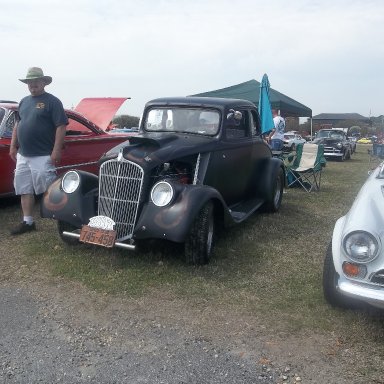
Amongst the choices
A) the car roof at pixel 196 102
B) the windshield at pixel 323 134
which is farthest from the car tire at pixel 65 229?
the windshield at pixel 323 134

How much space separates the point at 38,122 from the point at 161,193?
6.57 ft

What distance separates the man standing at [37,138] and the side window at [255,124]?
2.65 m

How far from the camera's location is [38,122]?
17.4 ft

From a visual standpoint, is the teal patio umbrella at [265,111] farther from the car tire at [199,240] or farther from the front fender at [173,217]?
the front fender at [173,217]

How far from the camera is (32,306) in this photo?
3695 millimetres

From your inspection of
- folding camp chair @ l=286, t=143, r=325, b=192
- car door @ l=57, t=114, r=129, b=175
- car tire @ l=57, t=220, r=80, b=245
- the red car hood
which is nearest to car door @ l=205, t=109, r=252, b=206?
car tire @ l=57, t=220, r=80, b=245

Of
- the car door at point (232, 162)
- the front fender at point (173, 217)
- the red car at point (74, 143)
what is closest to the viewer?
the front fender at point (173, 217)

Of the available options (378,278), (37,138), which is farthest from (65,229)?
(378,278)

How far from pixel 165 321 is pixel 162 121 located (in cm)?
302

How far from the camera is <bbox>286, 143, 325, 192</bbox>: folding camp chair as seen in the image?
9484 millimetres

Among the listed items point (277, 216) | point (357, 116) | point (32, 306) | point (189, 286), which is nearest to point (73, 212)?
point (32, 306)

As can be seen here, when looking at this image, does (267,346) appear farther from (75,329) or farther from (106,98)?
(106,98)

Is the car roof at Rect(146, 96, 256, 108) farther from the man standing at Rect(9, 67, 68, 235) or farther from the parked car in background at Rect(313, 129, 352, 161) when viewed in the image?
the parked car in background at Rect(313, 129, 352, 161)

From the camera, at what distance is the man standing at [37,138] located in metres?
5.30
